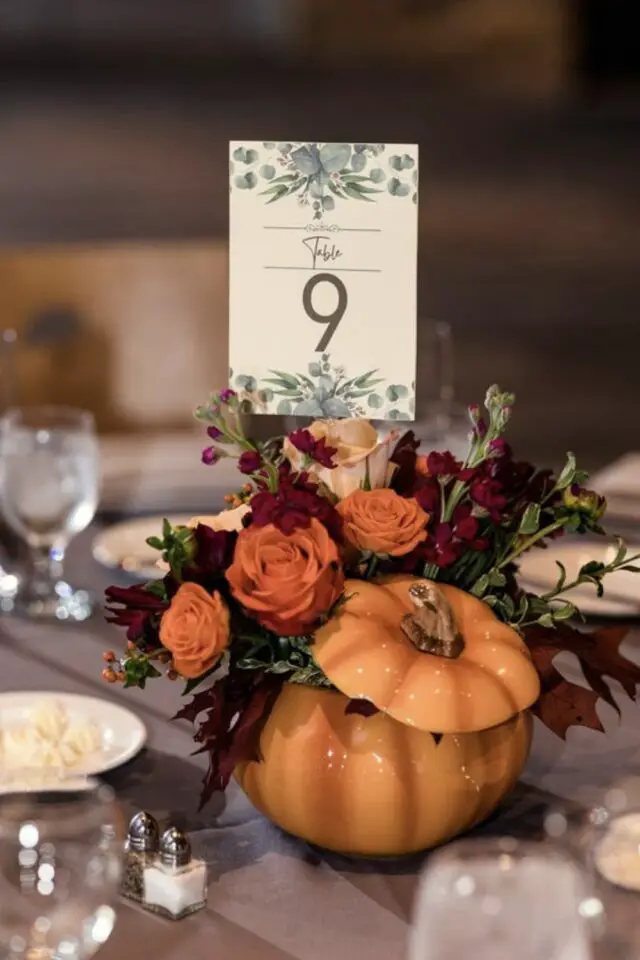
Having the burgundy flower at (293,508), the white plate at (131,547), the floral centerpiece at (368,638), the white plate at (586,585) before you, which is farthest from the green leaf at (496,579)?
the white plate at (131,547)

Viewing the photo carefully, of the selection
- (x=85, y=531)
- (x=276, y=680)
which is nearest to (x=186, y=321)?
(x=85, y=531)

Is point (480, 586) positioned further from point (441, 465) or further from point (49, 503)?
point (49, 503)

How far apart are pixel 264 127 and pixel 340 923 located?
3000 millimetres

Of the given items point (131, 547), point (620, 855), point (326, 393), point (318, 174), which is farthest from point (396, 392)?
point (131, 547)

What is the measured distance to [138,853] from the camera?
835mm

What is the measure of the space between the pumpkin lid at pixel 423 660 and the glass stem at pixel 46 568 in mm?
616

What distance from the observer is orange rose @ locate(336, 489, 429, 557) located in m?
0.86

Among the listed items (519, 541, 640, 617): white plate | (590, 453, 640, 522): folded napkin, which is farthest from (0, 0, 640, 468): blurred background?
(519, 541, 640, 617): white plate

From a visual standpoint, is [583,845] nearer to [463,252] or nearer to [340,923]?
[340,923]

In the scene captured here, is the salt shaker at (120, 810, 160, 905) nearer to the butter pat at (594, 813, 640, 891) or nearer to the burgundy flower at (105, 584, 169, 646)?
the burgundy flower at (105, 584, 169, 646)

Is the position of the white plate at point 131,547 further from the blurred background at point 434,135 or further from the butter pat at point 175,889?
the blurred background at point 434,135

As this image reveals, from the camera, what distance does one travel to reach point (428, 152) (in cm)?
380

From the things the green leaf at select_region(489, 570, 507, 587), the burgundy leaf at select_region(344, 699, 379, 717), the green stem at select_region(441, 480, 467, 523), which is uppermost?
the green stem at select_region(441, 480, 467, 523)

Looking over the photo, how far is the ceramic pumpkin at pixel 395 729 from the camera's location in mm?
830
